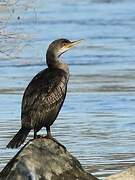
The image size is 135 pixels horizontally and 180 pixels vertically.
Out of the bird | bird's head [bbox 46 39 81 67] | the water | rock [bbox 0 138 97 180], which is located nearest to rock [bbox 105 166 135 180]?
rock [bbox 0 138 97 180]

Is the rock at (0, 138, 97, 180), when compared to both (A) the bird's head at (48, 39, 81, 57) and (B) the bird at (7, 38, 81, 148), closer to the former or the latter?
(B) the bird at (7, 38, 81, 148)

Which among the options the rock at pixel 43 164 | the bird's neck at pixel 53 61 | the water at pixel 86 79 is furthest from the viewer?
the water at pixel 86 79

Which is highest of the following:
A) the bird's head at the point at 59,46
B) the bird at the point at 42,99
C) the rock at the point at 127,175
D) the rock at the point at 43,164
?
the bird's head at the point at 59,46

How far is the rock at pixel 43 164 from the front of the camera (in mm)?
8828

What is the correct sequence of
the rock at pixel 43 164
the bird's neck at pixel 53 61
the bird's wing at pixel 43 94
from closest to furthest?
the rock at pixel 43 164 → the bird's wing at pixel 43 94 → the bird's neck at pixel 53 61

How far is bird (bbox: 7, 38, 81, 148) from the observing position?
9.41m

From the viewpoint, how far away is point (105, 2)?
41125mm

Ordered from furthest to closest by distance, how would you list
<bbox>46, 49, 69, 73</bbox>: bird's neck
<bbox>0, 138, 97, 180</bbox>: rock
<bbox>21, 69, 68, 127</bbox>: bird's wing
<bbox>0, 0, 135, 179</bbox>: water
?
<bbox>0, 0, 135, 179</bbox>: water < <bbox>46, 49, 69, 73</bbox>: bird's neck < <bbox>21, 69, 68, 127</bbox>: bird's wing < <bbox>0, 138, 97, 180</bbox>: rock

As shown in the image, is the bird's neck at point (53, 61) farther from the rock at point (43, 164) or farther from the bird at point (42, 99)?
the rock at point (43, 164)

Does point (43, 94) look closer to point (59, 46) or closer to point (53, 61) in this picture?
point (53, 61)

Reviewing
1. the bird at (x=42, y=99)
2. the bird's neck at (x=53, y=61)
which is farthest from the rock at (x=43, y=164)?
the bird's neck at (x=53, y=61)

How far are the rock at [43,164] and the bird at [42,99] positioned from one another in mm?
257

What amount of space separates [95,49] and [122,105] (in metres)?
8.23

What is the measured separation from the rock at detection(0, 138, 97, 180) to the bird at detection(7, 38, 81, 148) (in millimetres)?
257
